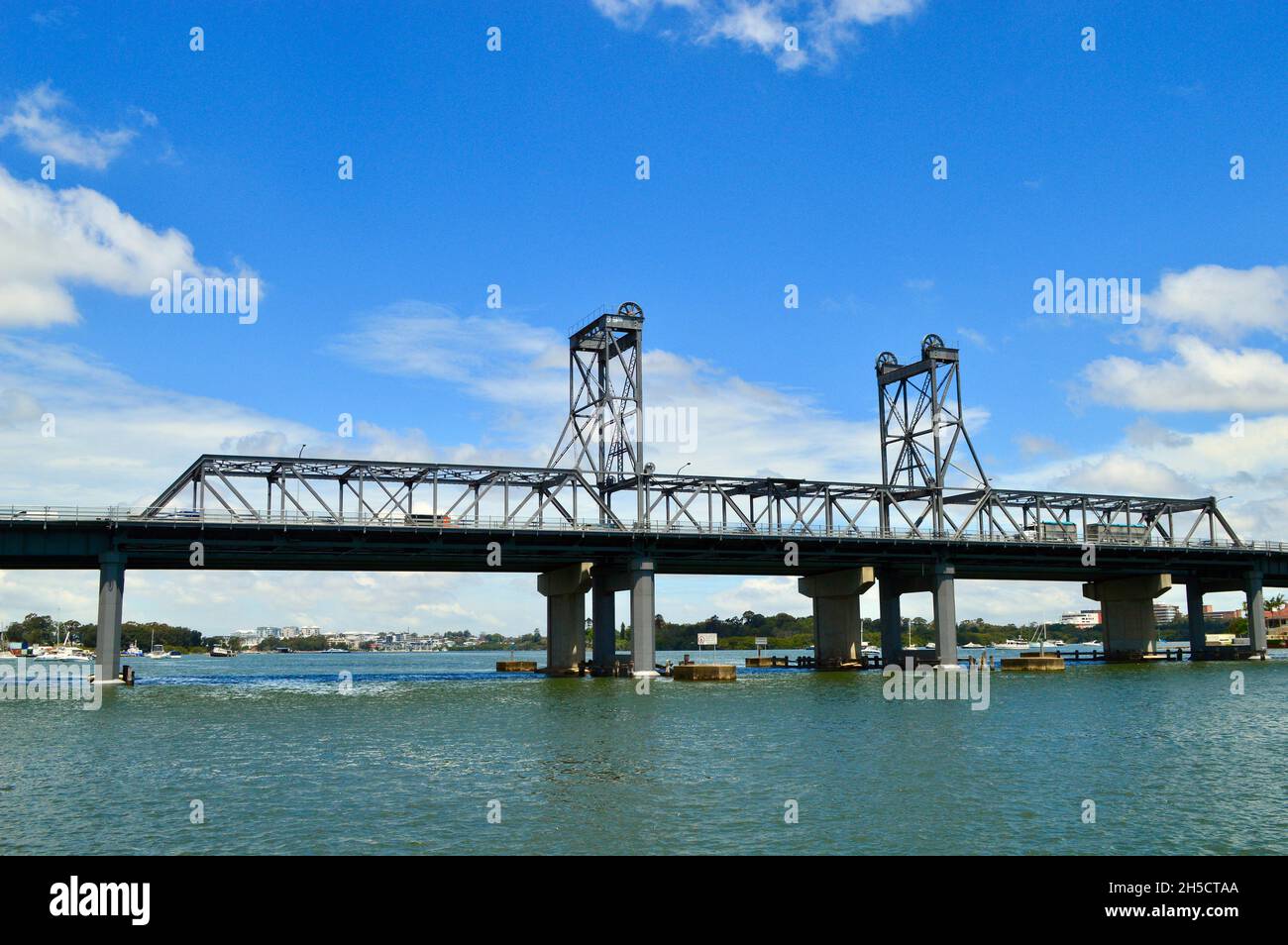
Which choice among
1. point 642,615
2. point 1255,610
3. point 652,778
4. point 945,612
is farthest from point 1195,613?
point 652,778

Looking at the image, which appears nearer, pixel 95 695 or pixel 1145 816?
pixel 1145 816

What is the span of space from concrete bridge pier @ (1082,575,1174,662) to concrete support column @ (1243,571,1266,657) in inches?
255

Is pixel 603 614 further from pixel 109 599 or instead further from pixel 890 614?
pixel 109 599

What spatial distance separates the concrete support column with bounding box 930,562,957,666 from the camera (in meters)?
110

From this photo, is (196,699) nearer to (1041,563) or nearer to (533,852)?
(533,852)

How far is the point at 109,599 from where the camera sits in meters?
79.2

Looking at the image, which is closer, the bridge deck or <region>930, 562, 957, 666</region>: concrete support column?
the bridge deck

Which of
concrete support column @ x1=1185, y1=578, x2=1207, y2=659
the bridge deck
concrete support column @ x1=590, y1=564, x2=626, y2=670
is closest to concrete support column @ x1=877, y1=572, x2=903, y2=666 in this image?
the bridge deck

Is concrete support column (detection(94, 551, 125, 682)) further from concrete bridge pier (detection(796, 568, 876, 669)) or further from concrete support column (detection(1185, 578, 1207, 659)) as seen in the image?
concrete support column (detection(1185, 578, 1207, 659))

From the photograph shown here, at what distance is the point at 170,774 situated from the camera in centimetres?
3669

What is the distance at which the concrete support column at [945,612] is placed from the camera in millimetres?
109625

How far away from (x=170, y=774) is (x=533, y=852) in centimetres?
1895
